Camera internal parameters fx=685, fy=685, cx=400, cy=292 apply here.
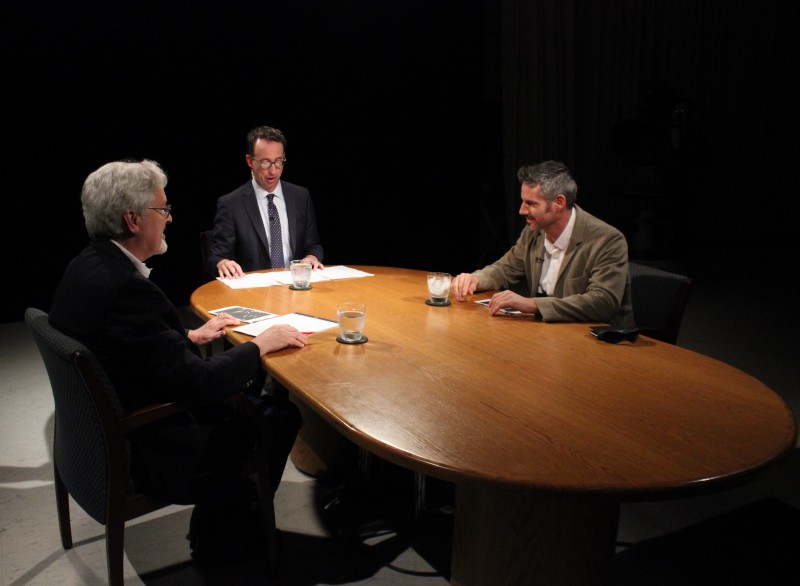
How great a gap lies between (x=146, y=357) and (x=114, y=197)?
0.45 metres

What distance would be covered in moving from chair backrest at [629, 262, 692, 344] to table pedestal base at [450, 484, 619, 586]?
3.64 feet

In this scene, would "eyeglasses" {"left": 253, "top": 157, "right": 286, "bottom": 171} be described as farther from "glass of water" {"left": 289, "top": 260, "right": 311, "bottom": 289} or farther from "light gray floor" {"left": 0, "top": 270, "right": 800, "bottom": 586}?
"light gray floor" {"left": 0, "top": 270, "right": 800, "bottom": 586}

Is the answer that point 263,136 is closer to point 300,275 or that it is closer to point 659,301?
point 300,275

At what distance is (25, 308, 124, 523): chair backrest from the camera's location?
65.6 inches

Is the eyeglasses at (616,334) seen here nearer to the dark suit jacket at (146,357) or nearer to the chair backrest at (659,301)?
the chair backrest at (659,301)

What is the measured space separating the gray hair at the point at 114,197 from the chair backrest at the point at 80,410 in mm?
301

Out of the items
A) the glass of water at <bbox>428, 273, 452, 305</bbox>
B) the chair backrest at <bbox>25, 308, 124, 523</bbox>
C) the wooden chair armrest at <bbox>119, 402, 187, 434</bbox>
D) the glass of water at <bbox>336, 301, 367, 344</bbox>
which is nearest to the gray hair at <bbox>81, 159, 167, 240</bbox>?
the chair backrest at <bbox>25, 308, 124, 523</bbox>

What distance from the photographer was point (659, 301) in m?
2.67

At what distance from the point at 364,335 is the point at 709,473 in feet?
3.76

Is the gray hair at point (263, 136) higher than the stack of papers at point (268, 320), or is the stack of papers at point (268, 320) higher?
the gray hair at point (263, 136)

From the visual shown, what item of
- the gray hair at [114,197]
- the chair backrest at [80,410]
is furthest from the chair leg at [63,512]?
the gray hair at [114,197]

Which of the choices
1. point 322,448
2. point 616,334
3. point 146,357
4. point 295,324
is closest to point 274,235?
point 322,448

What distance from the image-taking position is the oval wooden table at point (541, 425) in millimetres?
1334

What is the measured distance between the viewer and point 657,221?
7367 mm
